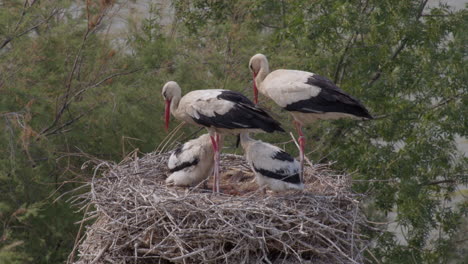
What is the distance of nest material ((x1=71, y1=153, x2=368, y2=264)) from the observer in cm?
671

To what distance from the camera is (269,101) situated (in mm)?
12297

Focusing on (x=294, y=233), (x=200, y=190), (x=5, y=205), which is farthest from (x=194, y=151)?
(x=5, y=205)

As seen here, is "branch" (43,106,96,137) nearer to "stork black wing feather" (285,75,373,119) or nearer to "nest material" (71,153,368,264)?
"nest material" (71,153,368,264)

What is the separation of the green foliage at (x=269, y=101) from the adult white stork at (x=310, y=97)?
3598mm

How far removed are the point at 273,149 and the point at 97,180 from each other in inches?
64.9

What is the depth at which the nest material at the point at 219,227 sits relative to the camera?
6707mm

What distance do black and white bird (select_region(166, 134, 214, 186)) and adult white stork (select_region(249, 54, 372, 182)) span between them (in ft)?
2.70

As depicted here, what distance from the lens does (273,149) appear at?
7637 millimetres

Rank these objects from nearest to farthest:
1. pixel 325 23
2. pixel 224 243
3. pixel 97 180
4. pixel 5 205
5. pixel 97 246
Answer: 1. pixel 224 243
2. pixel 97 246
3. pixel 97 180
4. pixel 5 205
5. pixel 325 23

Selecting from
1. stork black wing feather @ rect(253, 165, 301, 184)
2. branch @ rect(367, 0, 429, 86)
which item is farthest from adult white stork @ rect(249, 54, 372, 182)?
branch @ rect(367, 0, 429, 86)

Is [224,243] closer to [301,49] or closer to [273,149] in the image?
[273,149]

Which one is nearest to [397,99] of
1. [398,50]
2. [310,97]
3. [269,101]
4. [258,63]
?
[398,50]

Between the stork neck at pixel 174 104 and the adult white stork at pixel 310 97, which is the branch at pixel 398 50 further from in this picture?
the stork neck at pixel 174 104

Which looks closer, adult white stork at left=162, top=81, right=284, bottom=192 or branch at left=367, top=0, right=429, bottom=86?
adult white stork at left=162, top=81, right=284, bottom=192
